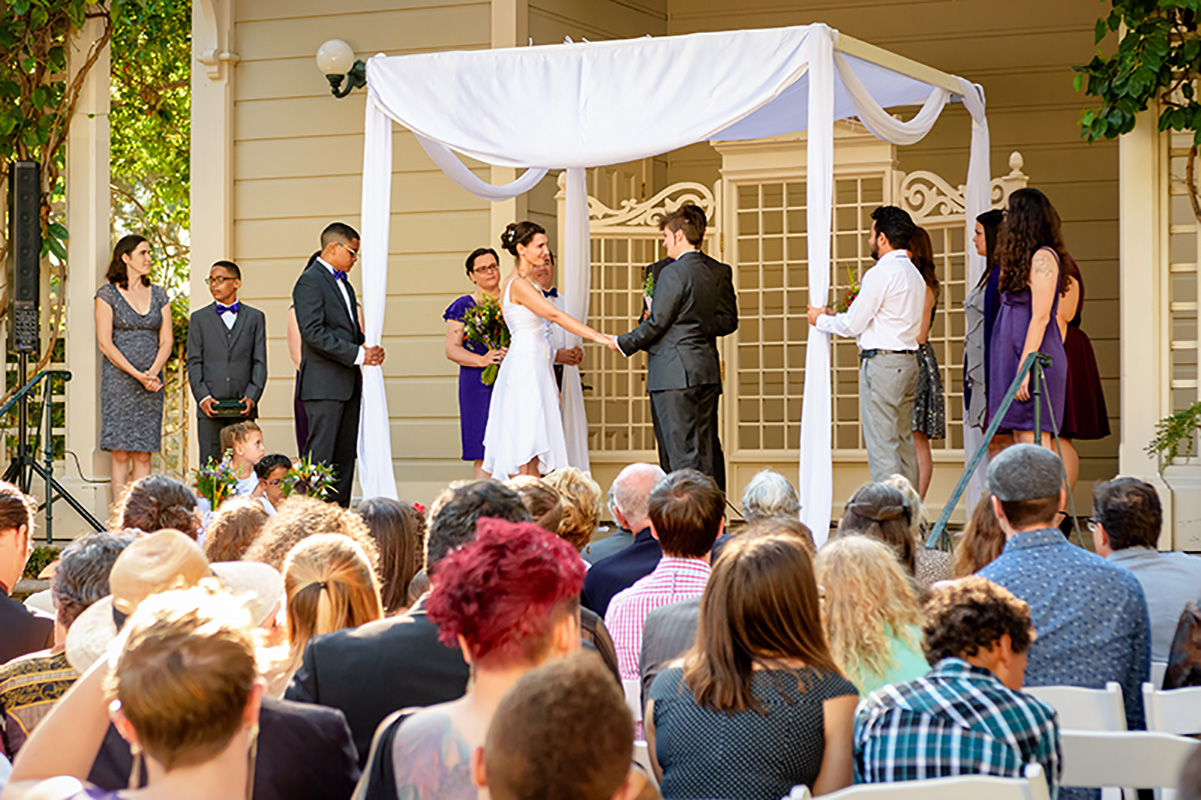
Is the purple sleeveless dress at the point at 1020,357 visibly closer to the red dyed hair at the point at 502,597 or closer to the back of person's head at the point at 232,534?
the back of person's head at the point at 232,534

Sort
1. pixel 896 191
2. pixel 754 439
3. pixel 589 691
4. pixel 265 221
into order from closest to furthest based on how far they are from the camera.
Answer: pixel 589 691
pixel 896 191
pixel 265 221
pixel 754 439

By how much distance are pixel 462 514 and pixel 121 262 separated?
18.7 feet

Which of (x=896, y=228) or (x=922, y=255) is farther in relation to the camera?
(x=922, y=255)

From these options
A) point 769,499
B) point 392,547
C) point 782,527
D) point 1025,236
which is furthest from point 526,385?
point 782,527

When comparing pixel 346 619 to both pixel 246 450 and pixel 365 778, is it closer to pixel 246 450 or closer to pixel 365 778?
pixel 365 778

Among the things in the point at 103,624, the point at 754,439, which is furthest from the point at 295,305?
the point at 103,624

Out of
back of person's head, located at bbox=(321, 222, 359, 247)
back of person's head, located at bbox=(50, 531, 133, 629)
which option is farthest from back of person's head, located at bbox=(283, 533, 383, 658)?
back of person's head, located at bbox=(321, 222, 359, 247)

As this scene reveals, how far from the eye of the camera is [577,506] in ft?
14.1

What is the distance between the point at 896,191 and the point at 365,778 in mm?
6844

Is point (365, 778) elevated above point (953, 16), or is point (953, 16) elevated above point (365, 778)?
point (953, 16)

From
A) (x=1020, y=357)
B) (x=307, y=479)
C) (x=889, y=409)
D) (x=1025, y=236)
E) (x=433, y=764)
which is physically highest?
(x=1025, y=236)

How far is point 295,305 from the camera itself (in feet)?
23.8

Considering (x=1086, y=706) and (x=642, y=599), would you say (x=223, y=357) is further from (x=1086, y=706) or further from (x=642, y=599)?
(x=1086, y=706)

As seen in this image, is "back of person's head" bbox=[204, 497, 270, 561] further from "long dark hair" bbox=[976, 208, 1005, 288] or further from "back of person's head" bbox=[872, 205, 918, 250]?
"long dark hair" bbox=[976, 208, 1005, 288]
